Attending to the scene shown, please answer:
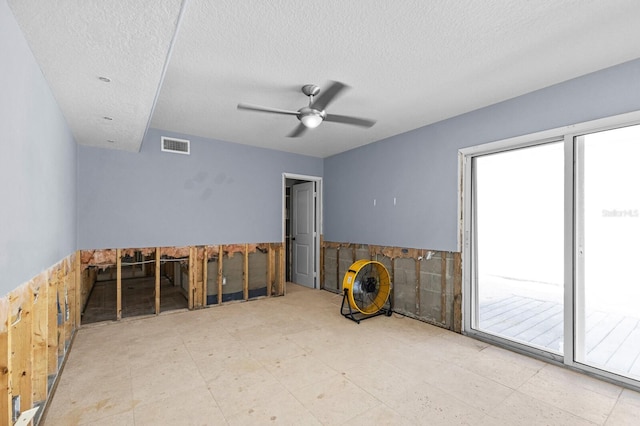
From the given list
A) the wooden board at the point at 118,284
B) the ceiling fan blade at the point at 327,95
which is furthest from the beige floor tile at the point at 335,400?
the wooden board at the point at 118,284

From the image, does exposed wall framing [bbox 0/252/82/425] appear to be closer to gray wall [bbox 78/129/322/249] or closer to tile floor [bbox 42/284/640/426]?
tile floor [bbox 42/284/640/426]

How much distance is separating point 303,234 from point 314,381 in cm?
385

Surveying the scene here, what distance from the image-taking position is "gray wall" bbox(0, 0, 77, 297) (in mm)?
1415

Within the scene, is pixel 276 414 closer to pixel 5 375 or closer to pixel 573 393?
pixel 5 375

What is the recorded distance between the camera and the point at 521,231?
546cm

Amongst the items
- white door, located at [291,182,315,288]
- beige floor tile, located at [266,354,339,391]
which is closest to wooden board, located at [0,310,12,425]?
beige floor tile, located at [266,354,339,391]

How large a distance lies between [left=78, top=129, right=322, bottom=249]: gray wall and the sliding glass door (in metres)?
3.20

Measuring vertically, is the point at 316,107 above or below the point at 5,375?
above

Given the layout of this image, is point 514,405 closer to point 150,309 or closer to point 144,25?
point 144,25

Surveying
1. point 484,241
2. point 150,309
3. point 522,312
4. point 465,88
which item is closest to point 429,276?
point 484,241

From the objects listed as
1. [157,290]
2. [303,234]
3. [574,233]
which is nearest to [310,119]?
[574,233]

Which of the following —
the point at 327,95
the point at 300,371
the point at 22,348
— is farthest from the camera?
the point at 327,95

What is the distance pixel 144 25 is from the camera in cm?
151

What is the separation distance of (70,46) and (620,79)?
3.99 m
